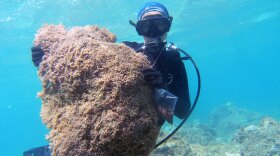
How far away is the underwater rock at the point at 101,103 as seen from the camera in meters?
2.54

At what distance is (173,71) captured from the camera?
4.37 metres

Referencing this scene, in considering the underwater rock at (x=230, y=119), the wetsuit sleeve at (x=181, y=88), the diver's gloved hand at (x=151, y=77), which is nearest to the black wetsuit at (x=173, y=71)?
the wetsuit sleeve at (x=181, y=88)

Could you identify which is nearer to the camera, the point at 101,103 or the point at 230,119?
the point at 101,103

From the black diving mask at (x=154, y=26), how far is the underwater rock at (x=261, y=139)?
991 cm

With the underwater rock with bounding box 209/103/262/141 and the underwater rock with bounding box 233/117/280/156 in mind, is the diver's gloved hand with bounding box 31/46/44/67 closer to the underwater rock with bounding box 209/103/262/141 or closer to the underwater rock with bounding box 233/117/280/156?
the underwater rock with bounding box 233/117/280/156

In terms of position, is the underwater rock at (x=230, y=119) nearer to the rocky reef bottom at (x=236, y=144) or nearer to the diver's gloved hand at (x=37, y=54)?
the rocky reef bottom at (x=236, y=144)

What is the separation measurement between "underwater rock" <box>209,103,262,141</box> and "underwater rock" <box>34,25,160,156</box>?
2055cm

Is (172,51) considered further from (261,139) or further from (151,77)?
(261,139)

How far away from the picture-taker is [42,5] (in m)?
21.2

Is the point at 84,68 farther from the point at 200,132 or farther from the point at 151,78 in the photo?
the point at 200,132

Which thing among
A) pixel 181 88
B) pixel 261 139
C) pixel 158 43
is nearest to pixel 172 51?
pixel 158 43

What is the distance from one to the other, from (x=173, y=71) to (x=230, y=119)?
22.2m

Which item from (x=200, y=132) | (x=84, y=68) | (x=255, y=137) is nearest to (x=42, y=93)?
(x=84, y=68)

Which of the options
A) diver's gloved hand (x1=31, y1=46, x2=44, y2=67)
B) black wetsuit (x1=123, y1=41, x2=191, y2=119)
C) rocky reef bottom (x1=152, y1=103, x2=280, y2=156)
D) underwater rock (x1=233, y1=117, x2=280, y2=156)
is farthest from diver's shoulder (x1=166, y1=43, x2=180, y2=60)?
underwater rock (x1=233, y1=117, x2=280, y2=156)
